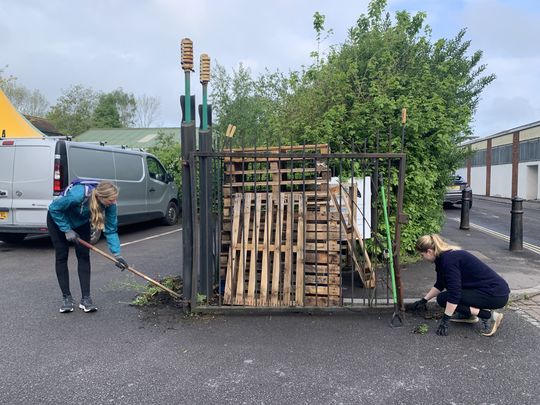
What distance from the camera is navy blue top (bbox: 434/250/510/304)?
4.15 meters

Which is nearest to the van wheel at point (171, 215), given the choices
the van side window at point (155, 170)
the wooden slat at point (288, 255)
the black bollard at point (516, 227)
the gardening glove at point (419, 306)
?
the van side window at point (155, 170)

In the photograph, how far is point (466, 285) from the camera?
14.1 feet

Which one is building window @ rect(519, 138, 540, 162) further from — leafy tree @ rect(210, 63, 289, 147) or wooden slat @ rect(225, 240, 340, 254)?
wooden slat @ rect(225, 240, 340, 254)

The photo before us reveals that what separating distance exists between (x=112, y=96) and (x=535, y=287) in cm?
5384

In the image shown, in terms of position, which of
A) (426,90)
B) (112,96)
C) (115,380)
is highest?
(112,96)

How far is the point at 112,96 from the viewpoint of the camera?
52.9m

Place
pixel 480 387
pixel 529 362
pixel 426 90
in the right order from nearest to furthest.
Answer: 1. pixel 480 387
2. pixel 529 362
3. pixel 426 90

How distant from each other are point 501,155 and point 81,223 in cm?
3722

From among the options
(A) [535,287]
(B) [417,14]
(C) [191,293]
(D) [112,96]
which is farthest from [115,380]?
(D) [112,96]

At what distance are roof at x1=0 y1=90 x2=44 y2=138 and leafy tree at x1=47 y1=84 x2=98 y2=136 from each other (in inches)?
1173

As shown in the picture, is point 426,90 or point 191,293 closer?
point 191,293

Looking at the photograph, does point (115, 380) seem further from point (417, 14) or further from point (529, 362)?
point (417, 14)

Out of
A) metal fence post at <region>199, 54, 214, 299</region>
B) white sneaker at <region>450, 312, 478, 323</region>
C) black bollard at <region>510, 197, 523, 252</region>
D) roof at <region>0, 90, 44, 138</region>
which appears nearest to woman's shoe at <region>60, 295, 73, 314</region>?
metal fence post at <region>199, 54, 214, 299</region>

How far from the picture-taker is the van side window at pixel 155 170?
11.1 metres
